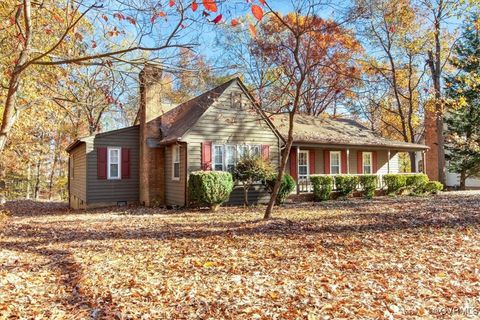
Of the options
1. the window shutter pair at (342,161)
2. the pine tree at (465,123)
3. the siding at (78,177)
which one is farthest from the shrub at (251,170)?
the pine tree at (465,123)

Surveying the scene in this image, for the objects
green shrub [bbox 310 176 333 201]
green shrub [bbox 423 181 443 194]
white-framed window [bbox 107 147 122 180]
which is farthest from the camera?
green shrub [bbox 423 181 443 194]

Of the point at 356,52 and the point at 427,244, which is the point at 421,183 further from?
the point at 427,244

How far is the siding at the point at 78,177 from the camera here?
620 inches

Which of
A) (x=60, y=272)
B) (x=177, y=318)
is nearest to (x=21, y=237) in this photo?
(x=60, y=272)

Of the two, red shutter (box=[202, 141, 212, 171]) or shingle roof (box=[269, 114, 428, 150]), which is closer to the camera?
red shutter (box=[202, 141, 212, 171])

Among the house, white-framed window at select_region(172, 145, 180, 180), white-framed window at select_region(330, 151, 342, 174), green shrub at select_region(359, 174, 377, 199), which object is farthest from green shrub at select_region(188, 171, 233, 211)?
white-framed window at select_region(330, 151, 342, 174)

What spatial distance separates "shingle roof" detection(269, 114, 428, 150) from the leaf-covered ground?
9048 mm

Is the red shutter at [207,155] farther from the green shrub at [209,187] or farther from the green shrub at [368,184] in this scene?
the green shrub at [368,184]

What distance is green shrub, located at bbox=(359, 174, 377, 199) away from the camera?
1816 centimetres

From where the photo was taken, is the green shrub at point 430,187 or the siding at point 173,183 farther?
the green shrub at point 430,187

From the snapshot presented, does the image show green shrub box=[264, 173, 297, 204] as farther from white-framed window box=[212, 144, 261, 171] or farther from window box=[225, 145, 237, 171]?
window box=[225, 145, 237, 171]

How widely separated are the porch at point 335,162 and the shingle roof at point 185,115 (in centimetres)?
498

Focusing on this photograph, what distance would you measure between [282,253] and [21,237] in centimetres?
594

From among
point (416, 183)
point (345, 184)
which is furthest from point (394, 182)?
point (345, 184)
